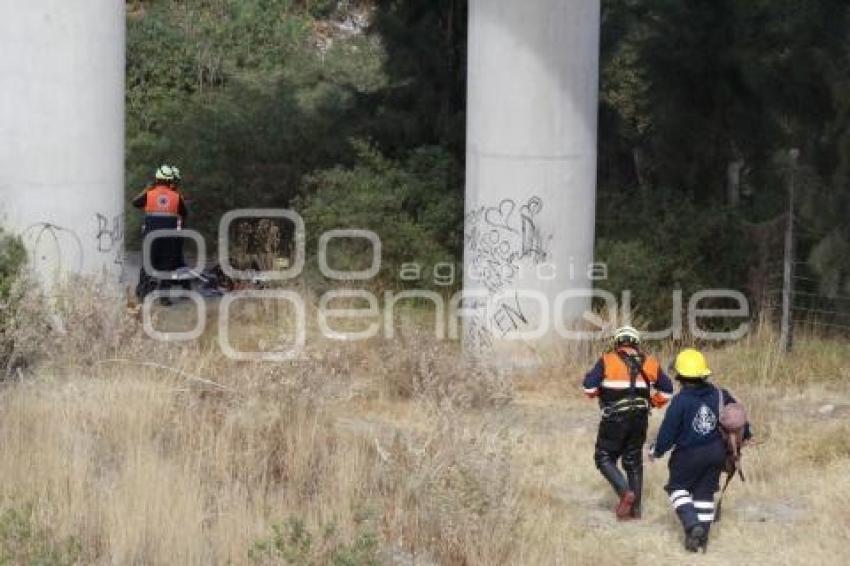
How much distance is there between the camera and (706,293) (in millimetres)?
18469

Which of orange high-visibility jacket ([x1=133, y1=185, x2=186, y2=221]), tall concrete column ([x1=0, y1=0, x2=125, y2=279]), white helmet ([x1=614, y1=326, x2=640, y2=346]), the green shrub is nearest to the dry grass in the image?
the green shrub

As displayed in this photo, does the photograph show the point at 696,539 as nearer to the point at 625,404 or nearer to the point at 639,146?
the point at 625,404

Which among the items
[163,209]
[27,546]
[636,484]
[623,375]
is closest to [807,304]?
[163,209]

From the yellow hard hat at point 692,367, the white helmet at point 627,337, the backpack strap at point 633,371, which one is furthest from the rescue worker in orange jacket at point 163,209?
the yellow hard hat at point 692,367

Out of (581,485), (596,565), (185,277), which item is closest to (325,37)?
(185,277)

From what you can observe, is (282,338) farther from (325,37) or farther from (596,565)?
(325,37)

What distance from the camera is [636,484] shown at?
11836 millimetres

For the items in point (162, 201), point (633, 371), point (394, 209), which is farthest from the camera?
point (394, 209)

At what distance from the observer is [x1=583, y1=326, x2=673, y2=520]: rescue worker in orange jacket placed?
456 inches

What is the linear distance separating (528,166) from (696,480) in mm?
6223

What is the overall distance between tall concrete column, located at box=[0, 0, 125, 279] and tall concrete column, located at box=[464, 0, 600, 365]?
12.0 feet

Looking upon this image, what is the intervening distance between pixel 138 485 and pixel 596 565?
294 cm

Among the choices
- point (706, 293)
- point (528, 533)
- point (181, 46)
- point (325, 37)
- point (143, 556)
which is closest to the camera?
point (143, 556)

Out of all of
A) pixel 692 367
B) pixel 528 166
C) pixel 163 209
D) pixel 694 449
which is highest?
pixel 528 166
